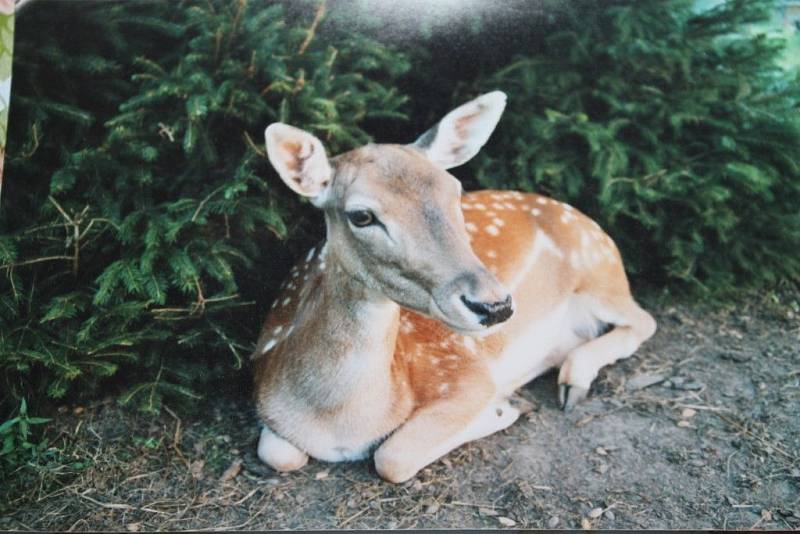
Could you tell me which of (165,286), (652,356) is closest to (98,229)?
(165,286)

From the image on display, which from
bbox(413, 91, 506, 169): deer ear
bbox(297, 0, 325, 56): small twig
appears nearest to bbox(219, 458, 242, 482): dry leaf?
bbox(413, 91, 506, 169): deer ear

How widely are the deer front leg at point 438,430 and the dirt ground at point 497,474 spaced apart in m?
0.04

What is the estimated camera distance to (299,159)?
2.05 m

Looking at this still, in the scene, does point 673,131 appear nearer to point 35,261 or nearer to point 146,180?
point 146,180

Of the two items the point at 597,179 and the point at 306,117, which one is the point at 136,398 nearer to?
the point at 306,117

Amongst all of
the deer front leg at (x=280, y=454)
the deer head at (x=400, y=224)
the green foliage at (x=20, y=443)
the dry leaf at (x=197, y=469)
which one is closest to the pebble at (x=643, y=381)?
the deer head at (x=400, y=224)

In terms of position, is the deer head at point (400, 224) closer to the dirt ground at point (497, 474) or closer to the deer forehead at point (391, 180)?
the deer forehead at point (391, 180)

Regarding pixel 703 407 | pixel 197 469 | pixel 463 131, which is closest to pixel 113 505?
pixel 197 469

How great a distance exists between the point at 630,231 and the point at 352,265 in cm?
149

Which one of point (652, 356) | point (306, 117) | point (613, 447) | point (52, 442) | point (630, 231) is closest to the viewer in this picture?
point (52, 442)

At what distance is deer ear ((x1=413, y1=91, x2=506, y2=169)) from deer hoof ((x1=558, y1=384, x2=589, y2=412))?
2.99ft

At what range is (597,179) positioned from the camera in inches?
117

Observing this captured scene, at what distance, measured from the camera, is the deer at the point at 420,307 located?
6.36 feet

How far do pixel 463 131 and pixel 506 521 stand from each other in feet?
3.53
